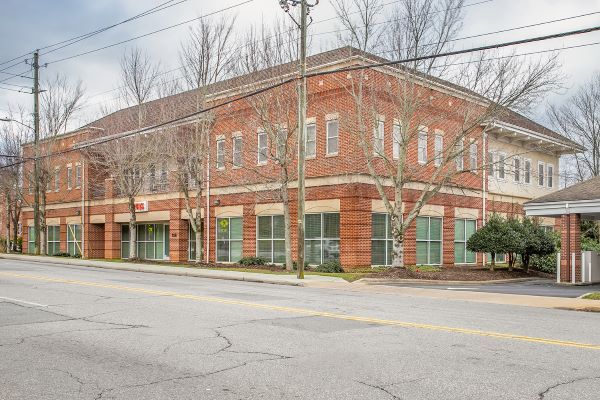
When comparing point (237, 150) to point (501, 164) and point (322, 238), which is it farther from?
point (501, 164)

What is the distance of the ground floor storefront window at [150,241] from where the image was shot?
39625 mm

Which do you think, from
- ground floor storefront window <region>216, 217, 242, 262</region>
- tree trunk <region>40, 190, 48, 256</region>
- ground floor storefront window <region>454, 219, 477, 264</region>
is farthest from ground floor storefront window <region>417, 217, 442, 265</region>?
tree trunk <region>40, 190, 48, 256</region>

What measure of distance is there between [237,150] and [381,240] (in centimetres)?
945

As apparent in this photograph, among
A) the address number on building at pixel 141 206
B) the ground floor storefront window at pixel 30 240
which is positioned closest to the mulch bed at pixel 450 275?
the address number on building at pixel 141 206

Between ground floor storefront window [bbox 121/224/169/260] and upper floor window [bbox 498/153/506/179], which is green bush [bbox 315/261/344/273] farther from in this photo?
ground floor storefront window [bbox 121/224/169/260]

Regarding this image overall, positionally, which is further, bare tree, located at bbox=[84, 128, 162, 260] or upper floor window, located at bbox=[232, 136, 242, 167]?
bare tree, located at bbox=[84, 128, 162, 260]

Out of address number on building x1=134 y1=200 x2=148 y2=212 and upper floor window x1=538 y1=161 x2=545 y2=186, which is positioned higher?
upper floor window x1=538 y1=161 x2=545 y2=186

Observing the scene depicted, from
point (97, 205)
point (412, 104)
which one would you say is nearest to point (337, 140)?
point (412, 104)

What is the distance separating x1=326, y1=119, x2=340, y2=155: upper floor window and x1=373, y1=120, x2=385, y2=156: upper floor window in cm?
172

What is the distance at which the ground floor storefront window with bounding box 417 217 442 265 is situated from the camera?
102 feet

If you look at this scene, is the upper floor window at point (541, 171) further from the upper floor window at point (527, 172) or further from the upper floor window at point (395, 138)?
the upper floor window at point (395, 138)

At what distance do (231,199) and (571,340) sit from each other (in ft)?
81.4

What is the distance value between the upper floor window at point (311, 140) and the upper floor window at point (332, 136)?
2.46 feet

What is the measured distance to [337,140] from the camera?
1101 inches
